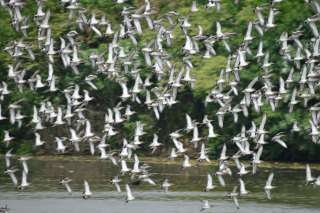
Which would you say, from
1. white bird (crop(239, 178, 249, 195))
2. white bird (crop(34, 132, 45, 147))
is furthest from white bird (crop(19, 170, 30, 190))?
white bird (crop(239, 178, 249, 195))

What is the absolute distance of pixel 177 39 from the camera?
51906 mm

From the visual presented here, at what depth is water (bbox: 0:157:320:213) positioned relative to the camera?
38.2 m

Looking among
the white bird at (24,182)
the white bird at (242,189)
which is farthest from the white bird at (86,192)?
the white bird at (242,189)

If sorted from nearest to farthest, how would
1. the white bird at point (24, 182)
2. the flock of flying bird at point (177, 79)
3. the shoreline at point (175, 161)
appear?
the white bird at point (24, 182), the flock of flying bird at point (177, 79), the shoreline at point (175, 161)

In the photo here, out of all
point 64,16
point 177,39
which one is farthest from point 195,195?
point 64,16

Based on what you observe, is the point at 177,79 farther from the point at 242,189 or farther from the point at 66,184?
the point at 242,189

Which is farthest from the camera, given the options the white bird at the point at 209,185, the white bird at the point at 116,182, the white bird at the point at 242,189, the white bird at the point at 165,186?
the white bird at the point at 116,182

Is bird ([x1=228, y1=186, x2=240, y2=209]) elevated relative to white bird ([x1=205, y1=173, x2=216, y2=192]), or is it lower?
lower

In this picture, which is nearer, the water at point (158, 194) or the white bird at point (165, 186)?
the water at point (158, 194)

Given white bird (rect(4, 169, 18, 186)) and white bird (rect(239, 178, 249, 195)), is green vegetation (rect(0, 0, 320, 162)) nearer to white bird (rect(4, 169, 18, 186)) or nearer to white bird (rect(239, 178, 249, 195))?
white bird (rect(239, 178, 249, 195))

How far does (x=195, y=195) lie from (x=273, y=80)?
8877mm

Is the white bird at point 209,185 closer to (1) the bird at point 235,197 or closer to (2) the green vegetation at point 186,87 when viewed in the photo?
(1) the bird at point 235,197

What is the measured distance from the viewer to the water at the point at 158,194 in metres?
38.2

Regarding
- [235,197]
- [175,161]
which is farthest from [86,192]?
[175,161]
